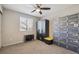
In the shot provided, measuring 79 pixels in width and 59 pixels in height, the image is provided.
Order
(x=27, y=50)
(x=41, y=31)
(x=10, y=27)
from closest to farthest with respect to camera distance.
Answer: (x=10, y=27), (x=27, y=50), (x=41, y=31)

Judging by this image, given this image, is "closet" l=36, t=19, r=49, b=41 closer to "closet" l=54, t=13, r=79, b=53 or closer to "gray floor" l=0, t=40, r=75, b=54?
"gray floor" l=0, t=40, r=75, b=54

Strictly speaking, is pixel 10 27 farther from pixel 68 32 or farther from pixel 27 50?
pixel 68 32

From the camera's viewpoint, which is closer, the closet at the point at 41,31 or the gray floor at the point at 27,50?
the gray floor at the point at 27,50

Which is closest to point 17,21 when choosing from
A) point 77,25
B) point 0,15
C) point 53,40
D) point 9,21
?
point 9,21

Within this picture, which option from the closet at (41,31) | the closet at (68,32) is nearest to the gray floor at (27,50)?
the closet at (41,31)

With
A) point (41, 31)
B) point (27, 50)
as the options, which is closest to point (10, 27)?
point (27, 50)

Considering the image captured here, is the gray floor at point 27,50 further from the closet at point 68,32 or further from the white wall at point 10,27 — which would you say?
the closet at point 68,32

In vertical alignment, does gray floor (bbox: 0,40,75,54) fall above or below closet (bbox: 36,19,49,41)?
below

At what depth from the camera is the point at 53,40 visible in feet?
11.0

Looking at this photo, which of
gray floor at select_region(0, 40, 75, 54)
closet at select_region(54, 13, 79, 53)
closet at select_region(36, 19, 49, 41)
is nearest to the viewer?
gray floor at select_region(0, 40, 75, 54)

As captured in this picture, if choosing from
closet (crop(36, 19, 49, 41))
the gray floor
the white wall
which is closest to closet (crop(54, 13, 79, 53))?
closet (crop(36, 19, 49, 41))
